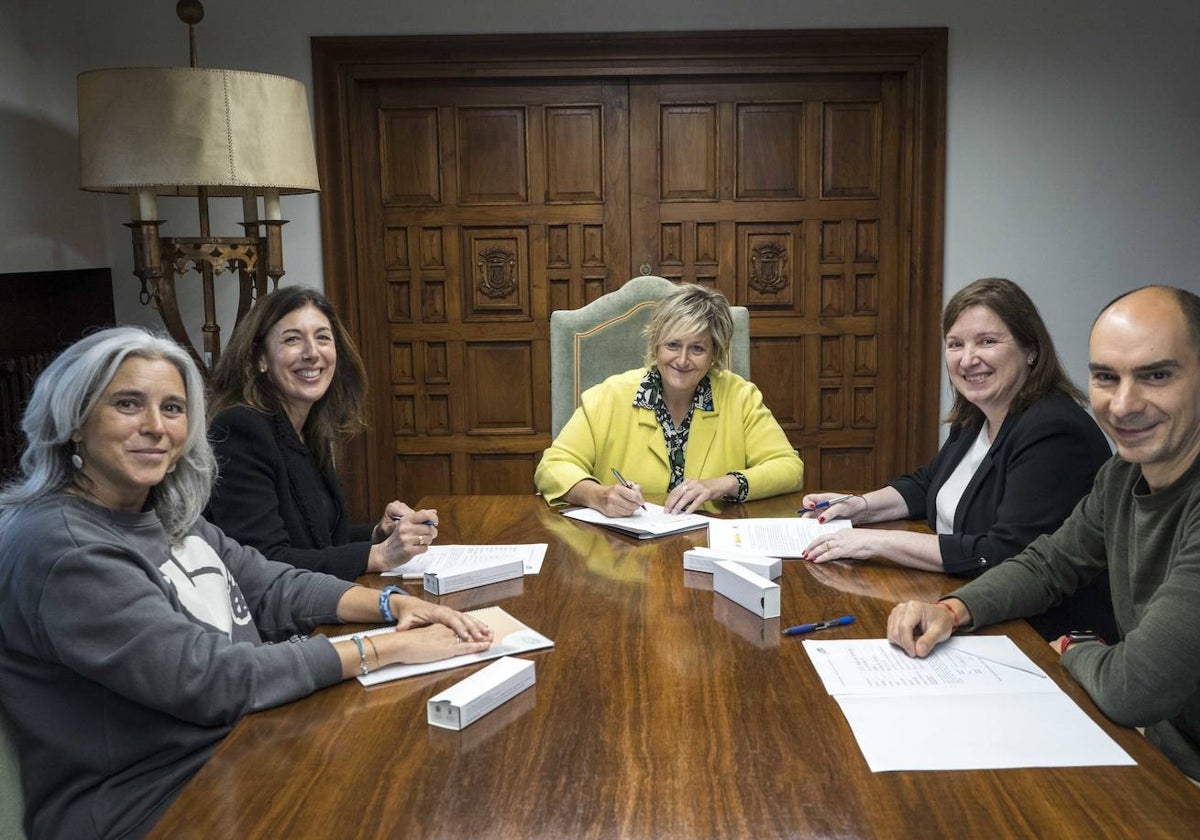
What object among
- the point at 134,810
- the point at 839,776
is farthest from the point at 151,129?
the point at 839,776

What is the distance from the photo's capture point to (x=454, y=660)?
57.1 inches

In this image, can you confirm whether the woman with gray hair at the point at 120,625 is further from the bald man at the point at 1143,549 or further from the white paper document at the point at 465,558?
the bald man at the point at 1143,549

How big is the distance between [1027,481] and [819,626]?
62 cm

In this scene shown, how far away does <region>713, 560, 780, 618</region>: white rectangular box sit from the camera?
1615 mm

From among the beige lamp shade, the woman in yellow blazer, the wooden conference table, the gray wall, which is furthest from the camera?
the gray wall

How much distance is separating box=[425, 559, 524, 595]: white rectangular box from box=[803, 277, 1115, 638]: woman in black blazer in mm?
559

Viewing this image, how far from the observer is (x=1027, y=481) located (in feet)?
6.35

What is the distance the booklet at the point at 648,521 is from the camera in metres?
2.15

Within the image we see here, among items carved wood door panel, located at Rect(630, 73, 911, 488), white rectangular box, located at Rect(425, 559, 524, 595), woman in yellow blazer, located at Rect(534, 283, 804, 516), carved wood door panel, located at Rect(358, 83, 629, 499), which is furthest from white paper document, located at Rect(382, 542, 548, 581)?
carved wood door panel, located at Rect(630, 73, 911, 488)

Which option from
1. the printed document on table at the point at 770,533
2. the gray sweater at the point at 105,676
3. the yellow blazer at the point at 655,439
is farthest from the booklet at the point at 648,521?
the gray sweater at the point at 105,676

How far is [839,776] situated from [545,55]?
3.31 metres

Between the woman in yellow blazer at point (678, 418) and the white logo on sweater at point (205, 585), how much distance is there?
1106 millimetres

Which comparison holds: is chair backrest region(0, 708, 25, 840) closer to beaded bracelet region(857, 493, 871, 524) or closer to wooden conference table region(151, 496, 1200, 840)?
wooden conference table region(151, 496, 1200, 840)

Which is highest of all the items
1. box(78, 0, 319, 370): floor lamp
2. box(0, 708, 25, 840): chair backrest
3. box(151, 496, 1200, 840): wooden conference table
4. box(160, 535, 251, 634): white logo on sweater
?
box(78, 0, 319, 370): floor lamp
